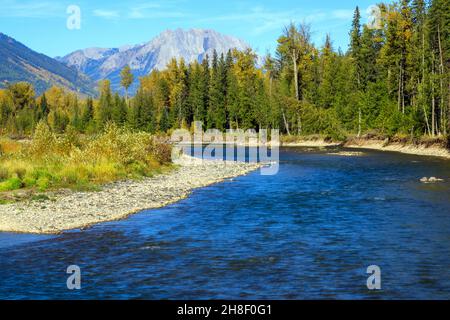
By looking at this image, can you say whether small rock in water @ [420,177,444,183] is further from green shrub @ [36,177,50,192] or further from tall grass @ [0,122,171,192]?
green shrub @ [36,177,50,192]

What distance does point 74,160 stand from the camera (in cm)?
3278

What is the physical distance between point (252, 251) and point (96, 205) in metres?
10.2

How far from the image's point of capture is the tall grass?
28.9 metres

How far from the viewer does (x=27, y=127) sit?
138m

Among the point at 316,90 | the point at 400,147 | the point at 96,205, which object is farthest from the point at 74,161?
the point at 316,90

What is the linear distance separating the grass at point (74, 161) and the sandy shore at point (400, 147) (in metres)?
28.8

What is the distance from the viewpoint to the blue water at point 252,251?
12.8 meters

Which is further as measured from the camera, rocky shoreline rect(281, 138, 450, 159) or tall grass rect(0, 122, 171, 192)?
rocky shoreline rect(281, 138, 450, 159)

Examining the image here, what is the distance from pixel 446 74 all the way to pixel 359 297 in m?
49.7

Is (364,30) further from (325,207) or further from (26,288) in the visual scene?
(26,288)

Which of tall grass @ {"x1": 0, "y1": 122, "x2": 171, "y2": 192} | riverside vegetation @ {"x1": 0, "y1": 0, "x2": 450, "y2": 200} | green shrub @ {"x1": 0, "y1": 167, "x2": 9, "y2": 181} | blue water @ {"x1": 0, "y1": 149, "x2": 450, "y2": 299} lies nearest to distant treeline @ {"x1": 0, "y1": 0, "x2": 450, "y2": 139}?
A: riverside vegetation @ {"x1": 0, "y1": 0, "x2": 450, "y2": 200}

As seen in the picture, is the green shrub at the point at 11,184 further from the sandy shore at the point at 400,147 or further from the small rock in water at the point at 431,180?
the sandy shore at the point at 400,147

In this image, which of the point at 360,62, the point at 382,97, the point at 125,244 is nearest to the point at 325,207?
the point at 125,244

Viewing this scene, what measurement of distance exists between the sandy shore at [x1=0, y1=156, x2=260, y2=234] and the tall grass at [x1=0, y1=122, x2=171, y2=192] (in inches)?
63.1
